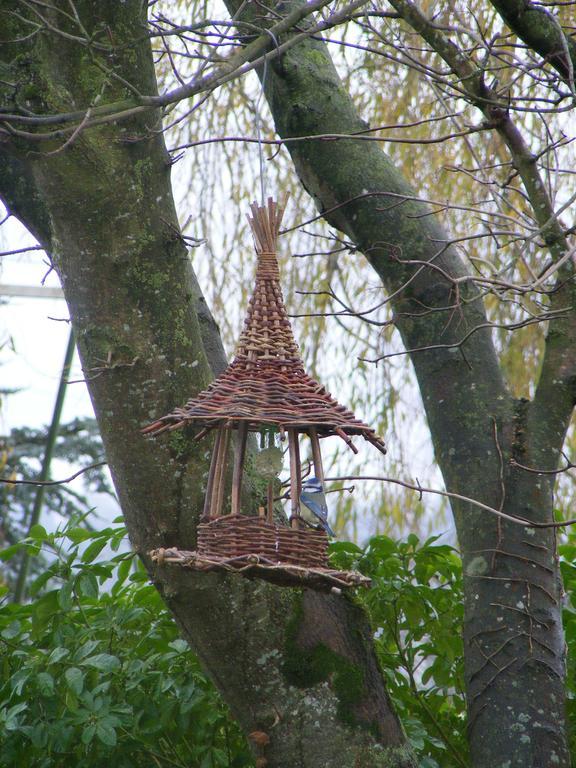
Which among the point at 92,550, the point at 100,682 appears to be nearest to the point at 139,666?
the point at 100,682

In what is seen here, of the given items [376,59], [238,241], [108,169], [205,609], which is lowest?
[205,609]

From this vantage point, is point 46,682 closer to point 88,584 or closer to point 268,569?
point 88,584

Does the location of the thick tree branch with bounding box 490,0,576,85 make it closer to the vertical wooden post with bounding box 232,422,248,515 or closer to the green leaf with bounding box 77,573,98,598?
the vertical wooden post with bounding box 232,422,248,515

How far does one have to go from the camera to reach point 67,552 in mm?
1654

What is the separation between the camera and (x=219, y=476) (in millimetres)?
1348

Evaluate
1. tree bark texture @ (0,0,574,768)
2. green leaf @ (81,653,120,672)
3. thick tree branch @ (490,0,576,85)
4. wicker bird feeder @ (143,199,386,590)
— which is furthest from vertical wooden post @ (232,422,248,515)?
thick tree branch @ (490,0,576,85)

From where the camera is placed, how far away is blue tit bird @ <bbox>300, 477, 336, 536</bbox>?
1.22 metres

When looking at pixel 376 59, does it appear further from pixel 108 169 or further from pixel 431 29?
pixel 108 169

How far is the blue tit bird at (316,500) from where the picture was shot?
1.22 m

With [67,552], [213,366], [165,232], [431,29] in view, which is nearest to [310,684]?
[67,552]

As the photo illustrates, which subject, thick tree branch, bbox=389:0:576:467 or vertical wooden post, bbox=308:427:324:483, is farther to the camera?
thick tree branch, bbox=389:0:576:467

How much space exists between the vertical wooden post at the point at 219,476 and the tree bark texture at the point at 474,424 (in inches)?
20.9

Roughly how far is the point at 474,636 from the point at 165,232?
0.97 metres

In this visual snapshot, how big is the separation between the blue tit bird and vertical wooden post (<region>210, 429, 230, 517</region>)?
0.16 metres
